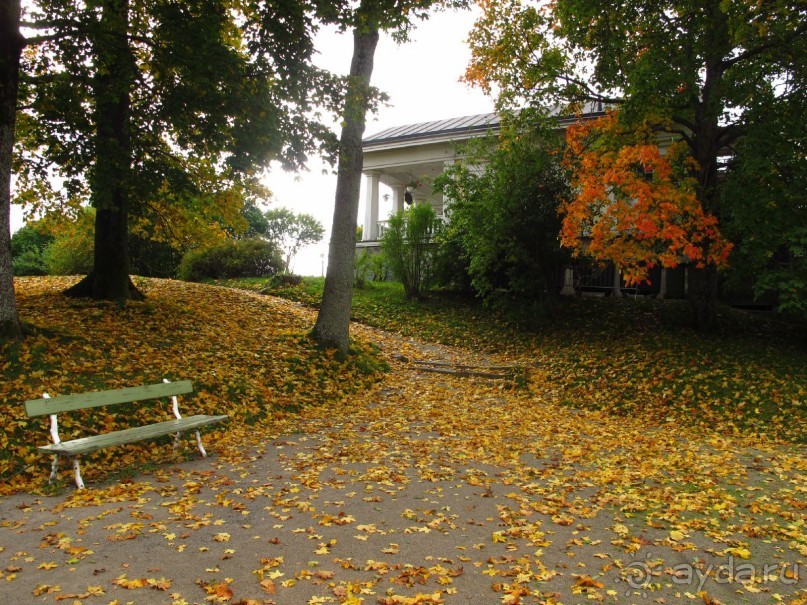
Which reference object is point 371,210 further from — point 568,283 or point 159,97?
point 159,97

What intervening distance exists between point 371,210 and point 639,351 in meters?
14.8

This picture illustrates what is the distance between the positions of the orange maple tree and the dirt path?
5334mm

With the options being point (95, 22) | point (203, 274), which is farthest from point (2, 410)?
point (203, 274)

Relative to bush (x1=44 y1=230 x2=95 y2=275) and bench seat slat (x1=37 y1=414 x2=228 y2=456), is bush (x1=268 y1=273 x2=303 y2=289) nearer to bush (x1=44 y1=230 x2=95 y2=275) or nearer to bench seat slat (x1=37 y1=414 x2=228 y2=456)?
bush (x1=44 y1=230 x2=95 y2=275)

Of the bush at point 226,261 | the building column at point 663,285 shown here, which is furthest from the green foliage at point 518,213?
the bush at point 226,261

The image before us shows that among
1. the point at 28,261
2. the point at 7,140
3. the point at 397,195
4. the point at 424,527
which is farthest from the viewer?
the point at 28,261

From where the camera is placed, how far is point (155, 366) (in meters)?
8.72

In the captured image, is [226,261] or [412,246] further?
[226,261]

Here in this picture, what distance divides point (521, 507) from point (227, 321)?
8.89 metres

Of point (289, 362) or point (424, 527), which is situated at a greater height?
point (289, 362)

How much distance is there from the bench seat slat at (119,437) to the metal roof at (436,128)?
1770 cm

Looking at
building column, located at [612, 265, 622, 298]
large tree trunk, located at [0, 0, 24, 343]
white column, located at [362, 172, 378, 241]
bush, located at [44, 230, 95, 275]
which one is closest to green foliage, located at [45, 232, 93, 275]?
bush, located at [44, 230, 95, 275]

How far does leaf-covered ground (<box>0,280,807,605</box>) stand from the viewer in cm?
358

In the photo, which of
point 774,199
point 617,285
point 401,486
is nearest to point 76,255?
point 617,285
